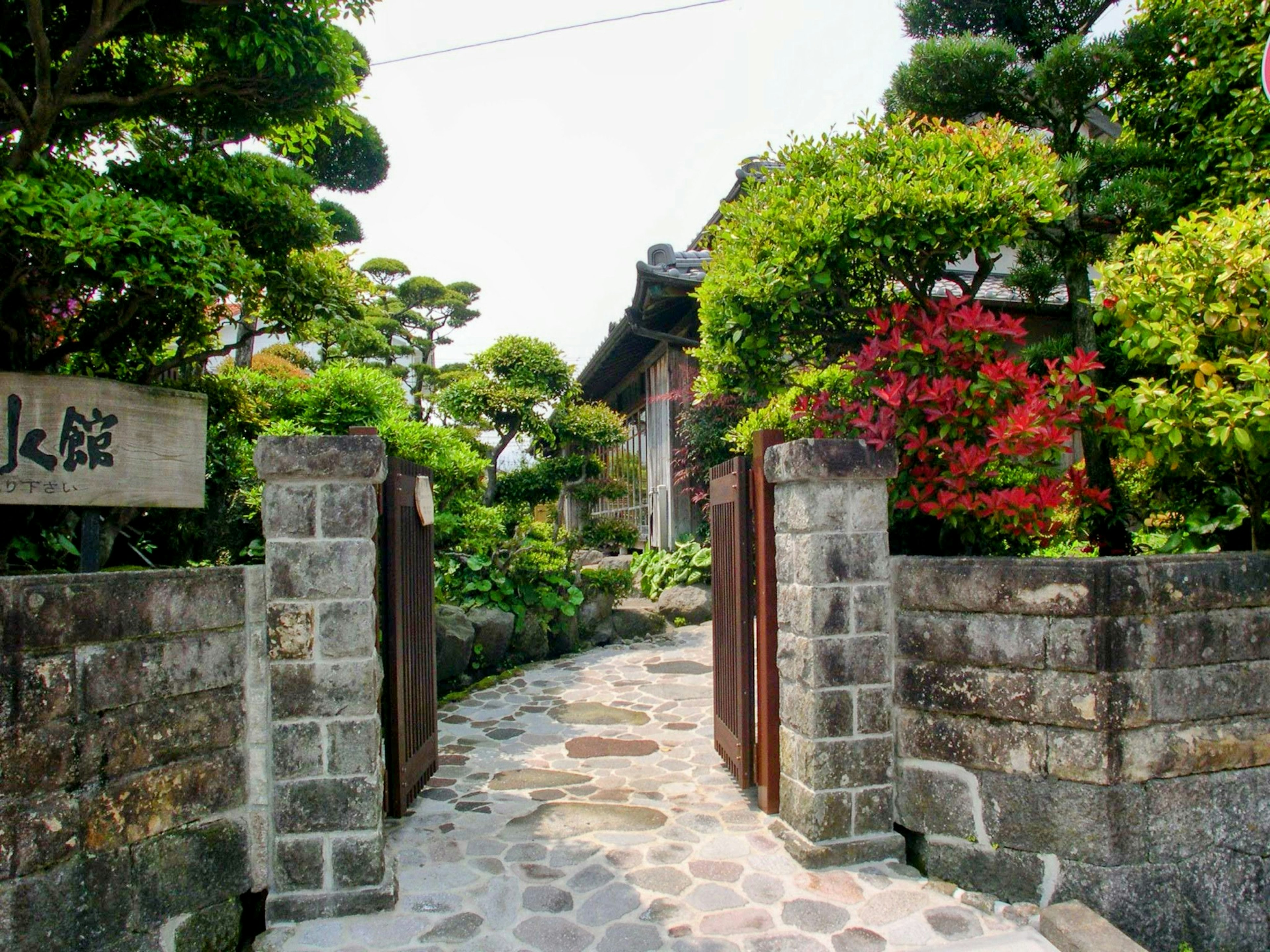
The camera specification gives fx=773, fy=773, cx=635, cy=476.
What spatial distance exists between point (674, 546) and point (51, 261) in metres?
10.0

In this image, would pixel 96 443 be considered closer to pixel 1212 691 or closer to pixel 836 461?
pixel 836 461

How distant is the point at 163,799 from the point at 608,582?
7163 millimetres

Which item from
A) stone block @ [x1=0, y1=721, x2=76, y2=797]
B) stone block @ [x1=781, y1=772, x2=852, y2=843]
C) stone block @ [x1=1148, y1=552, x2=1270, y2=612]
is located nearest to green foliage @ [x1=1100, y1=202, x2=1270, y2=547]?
stone block @ [x1=1148, y1=552, x2=1270, y2=612]

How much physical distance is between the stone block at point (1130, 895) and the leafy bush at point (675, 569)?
7.95m

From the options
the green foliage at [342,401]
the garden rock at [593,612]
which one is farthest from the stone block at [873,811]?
the garden rock at [593,612]

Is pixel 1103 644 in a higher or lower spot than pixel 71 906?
higher

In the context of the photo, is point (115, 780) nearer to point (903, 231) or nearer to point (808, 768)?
point (808, 768)

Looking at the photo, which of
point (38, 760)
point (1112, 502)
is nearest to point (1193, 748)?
point (1112, 502)

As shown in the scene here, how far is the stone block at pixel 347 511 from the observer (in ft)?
11.5

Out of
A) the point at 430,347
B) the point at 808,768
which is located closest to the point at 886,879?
the point at 808,768

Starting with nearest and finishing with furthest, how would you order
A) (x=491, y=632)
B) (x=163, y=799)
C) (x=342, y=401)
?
(x=163, y=799) → (x=342, y=401) → (x=491, y=632)

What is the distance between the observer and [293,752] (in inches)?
135

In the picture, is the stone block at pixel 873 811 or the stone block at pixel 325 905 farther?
the stone block at pixel 873 811

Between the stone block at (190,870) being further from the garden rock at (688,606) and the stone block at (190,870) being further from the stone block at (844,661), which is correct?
the garden rock at (688,606)
